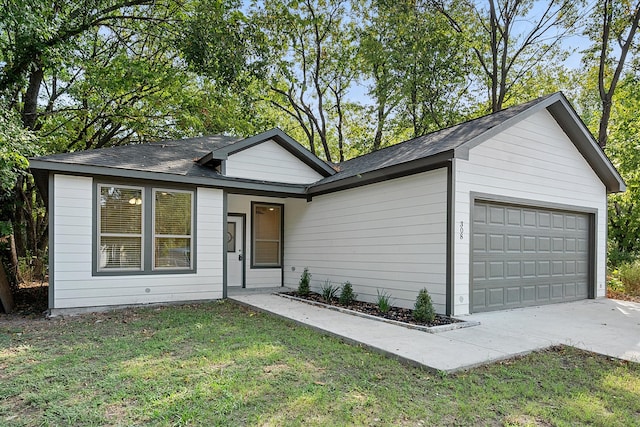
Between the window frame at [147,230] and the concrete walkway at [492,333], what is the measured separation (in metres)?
1.63

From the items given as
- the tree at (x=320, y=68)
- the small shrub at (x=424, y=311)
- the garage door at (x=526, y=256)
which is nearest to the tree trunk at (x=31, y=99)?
the tree at (x=320, y=68)

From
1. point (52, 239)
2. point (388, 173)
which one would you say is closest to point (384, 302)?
point (388, 173)

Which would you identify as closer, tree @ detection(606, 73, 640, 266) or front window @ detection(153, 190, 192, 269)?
front window @ detection(153, 190, 192, 269)

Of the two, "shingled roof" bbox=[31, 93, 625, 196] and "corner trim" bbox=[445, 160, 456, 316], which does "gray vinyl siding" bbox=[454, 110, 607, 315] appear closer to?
"corner trim" bbox=[445, 160, 456, 316]

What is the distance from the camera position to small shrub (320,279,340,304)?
8301 millimetres

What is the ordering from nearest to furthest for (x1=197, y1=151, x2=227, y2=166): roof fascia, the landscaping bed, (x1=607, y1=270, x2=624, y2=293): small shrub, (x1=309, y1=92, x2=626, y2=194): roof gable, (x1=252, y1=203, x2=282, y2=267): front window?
the landscaping bed, (x1=309, y1=92, x2=626, y2=194): roof gable, (x1=197, y1=151, x2=227, y2=166): roof fascia, (x1=607, y1=270, x2=624, y2=293): small shrub, (x1=252, y1=203, x2=282, y2=267): front window

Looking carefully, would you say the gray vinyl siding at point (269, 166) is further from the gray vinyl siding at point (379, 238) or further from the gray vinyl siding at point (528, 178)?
the gray vinyl siding at point (528, 178)

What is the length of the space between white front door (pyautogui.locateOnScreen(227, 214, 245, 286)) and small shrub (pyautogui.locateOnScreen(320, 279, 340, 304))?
223 cm

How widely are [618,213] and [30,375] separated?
1998cm

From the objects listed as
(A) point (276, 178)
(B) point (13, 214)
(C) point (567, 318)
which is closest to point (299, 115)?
(A) point (276, 178)

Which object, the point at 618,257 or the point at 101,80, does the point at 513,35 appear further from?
the point at 101,80

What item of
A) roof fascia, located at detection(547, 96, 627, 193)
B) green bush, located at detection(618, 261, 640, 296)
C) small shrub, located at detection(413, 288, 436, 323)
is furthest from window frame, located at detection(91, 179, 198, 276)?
green bush, located at detection(618, 261, 640, 296)

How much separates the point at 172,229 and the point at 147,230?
0.48 metres

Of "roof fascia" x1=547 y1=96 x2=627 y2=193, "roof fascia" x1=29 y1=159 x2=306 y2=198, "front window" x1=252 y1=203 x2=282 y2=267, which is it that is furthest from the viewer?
"front window" x1=252 y1=203 x2=282 y2=267
